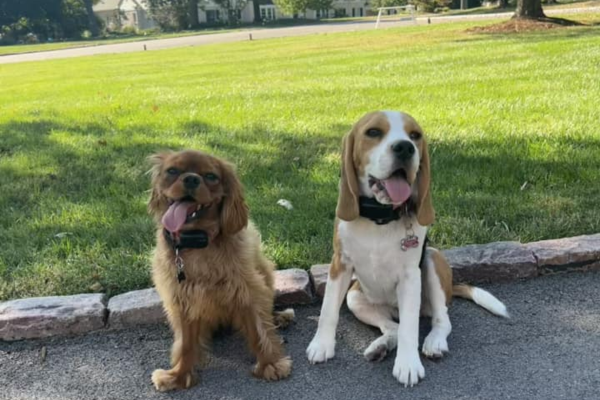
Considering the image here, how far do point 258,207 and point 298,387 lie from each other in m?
2.16

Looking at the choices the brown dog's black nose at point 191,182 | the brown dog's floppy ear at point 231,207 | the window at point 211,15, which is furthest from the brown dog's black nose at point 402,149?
the window at point 211,15

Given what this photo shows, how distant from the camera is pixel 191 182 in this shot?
2.76 meters

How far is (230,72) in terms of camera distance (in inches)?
586

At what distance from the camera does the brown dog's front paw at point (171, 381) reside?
2.89 meters

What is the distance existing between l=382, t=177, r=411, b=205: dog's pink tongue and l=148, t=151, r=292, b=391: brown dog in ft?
2.54

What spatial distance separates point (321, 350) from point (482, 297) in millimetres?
1065

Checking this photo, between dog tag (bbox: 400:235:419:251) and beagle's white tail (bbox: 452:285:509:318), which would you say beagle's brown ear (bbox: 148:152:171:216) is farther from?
beagle's white tail (bbox: 452:285:509:318)

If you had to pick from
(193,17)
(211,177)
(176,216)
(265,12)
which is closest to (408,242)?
(211,177)

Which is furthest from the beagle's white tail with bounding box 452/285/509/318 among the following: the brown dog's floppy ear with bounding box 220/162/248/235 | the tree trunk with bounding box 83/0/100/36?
the tree trunk with bounding box 83/0/100/36

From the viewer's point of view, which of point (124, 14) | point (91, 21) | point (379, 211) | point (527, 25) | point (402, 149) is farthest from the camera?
point (124, 14)

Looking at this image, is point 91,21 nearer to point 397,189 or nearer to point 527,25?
point 527,25

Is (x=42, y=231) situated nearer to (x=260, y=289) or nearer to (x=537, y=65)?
(x=260, y=289)

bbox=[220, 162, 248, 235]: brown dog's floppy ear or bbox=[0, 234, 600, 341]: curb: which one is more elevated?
bbox=[220, 162, 248, 235]: brown dog's floppy ear

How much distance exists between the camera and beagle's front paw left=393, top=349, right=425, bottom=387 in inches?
110
